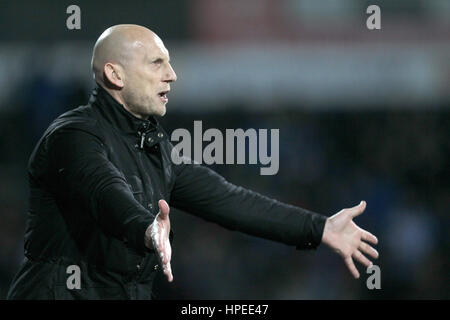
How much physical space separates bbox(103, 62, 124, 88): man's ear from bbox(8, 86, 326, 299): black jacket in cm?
5

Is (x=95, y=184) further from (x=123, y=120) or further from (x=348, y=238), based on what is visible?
(x=348, y=238)

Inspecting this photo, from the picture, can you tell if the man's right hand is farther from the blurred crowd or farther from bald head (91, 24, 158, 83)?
the blurred crowd

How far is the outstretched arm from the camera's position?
3.11m

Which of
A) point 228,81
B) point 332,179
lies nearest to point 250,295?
point 332,179

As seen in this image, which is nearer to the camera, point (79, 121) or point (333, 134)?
point (79, 121)

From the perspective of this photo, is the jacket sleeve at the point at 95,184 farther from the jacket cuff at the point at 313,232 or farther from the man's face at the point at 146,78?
the jacket cuff at the point at 313,232

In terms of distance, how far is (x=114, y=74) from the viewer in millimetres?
3168

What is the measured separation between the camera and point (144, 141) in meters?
3.11

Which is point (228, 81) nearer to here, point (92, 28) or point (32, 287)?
point (92, 28)

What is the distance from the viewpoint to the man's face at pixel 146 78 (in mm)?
3178

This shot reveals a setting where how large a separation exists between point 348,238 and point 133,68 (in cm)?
92

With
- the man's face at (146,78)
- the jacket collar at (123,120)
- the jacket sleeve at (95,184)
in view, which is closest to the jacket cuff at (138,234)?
the jacket sleeve at (95,184)
